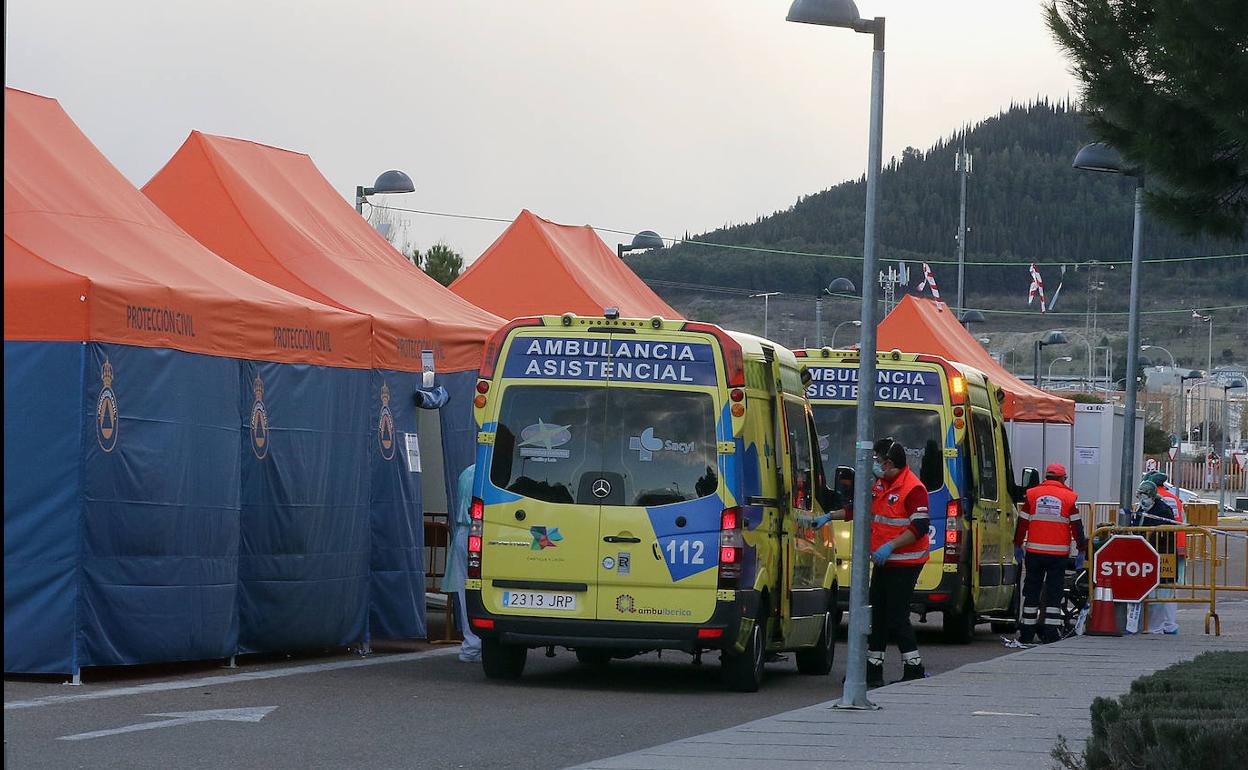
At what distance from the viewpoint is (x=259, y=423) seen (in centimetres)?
1403

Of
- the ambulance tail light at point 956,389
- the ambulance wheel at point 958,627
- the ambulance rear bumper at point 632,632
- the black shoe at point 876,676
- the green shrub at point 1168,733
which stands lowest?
the ambulance wheel at point 958,627

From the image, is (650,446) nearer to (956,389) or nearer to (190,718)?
(190,718)

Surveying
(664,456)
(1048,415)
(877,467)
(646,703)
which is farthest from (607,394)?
(1048,415)

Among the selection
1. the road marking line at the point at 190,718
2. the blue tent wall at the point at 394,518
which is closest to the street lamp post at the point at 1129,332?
the blue tent wall at the point at 394,518

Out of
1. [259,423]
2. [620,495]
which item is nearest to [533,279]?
[259,423]

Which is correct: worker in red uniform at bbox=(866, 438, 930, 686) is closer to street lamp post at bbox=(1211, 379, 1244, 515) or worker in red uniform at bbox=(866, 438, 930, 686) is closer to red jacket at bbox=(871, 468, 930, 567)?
red jacket at bbox=(871, 468, 930, 567)

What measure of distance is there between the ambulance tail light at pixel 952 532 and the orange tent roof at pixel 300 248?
190 inches

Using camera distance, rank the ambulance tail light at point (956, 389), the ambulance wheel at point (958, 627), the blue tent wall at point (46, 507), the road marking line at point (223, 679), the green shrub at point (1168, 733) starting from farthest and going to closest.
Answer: the ambulance wheel at point (958, 627) < the ambulance tail light at point (956, 389) < the blue tent wall at point (46, 507) < the road marking line at point (223, 679) < the green shrub at point (1168, 733)

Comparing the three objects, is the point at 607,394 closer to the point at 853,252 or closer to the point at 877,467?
the point at 877,467

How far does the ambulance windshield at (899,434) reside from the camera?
18.3 metres

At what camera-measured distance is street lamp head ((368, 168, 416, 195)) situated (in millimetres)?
25234

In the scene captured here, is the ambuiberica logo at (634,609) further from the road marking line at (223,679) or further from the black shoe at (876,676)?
the road marking line at (223,679)

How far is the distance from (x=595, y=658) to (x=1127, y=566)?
7374 millimetres

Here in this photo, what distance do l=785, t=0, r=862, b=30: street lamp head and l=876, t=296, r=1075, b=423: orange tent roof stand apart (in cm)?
2106
